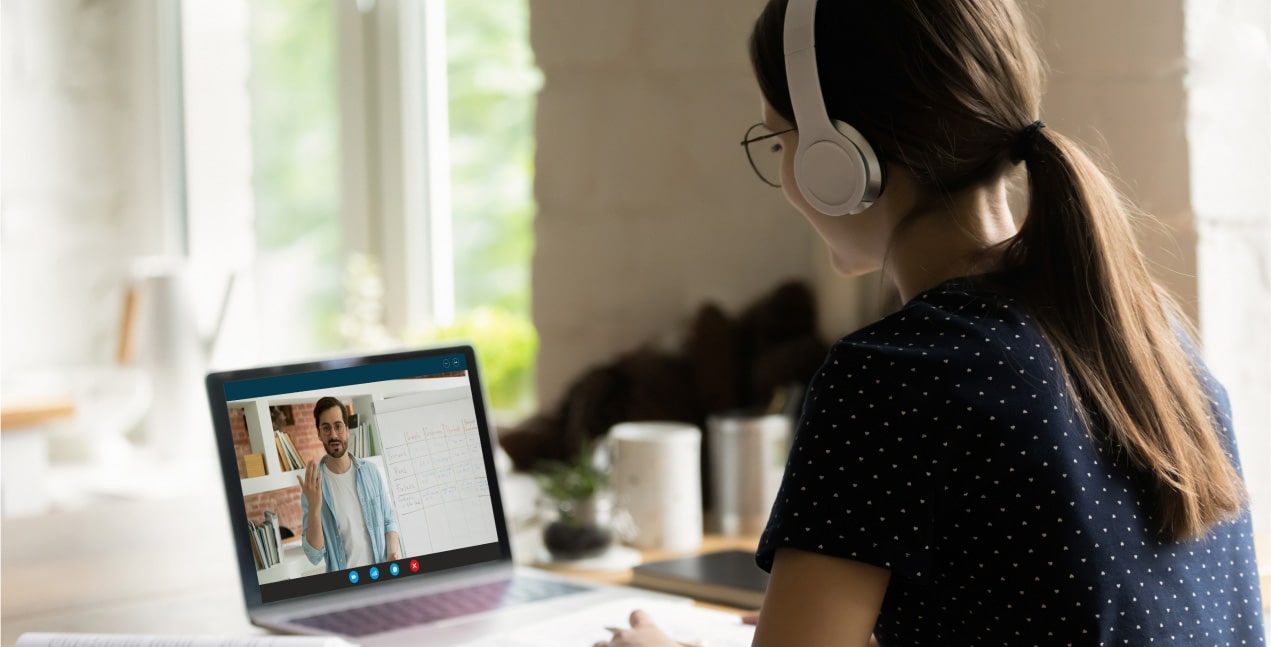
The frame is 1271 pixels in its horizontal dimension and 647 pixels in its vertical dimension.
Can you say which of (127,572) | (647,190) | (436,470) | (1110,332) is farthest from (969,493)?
(647,190)

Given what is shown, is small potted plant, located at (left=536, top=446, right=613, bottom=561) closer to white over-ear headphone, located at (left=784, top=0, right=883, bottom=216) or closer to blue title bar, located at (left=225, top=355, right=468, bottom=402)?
blue title bar, located at (left=225, top=355, right=468, bottom=402)

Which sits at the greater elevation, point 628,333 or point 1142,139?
point 1142,139

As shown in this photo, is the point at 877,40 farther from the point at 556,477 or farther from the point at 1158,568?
the point at 556,477

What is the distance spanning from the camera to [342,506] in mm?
1072

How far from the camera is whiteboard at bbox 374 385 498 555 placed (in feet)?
3.62

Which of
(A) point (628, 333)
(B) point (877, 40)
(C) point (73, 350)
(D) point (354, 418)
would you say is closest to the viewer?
(B) point (877, 40)

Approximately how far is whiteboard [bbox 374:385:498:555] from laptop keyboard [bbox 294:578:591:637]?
0.19 ft

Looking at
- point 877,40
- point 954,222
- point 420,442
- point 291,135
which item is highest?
point 291,135

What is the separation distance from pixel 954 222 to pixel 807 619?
0.33m

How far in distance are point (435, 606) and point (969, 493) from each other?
58 centimetres

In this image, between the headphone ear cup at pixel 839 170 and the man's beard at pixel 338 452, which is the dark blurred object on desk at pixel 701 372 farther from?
the headphone ear cup at pixel 839 170

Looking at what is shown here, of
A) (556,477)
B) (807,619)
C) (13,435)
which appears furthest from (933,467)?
(13,435)

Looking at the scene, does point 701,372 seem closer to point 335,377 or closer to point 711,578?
point 711,578

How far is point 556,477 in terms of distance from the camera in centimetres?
140
